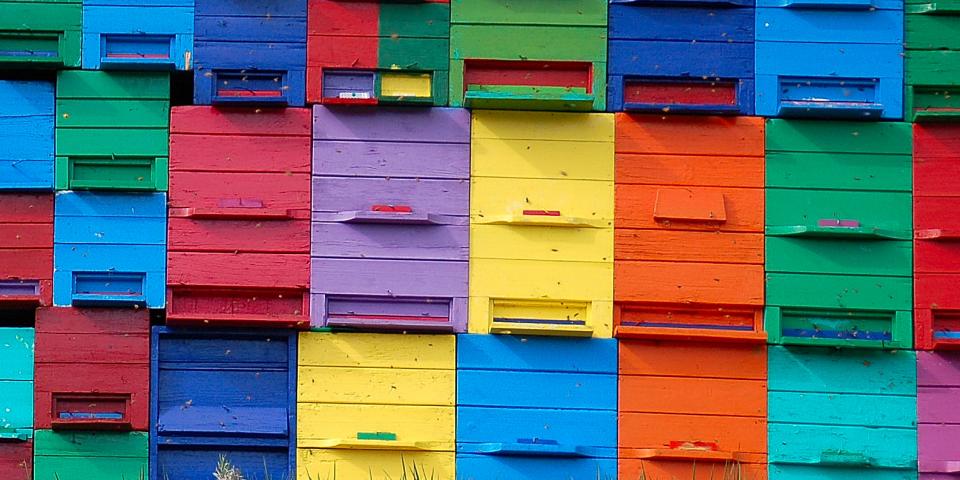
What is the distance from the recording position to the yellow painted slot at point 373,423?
664cm

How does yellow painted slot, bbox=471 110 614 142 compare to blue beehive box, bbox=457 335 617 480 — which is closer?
blue beehive box, bbox=457 335 617 480

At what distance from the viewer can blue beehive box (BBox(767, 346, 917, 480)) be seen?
6.62 m

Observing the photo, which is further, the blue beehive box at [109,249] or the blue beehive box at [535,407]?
the blue beehive box at [109,249]

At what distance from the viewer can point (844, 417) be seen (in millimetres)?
6652

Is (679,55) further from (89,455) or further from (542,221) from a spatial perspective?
(89,455)

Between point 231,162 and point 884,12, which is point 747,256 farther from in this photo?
point 231,162

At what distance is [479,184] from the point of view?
674 centimetres

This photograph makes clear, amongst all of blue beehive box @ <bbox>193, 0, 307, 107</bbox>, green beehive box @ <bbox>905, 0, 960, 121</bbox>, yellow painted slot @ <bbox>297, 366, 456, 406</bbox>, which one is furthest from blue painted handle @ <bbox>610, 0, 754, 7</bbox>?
yellow painted slot @ <bbox>297, 366, 456, 406</bbox>

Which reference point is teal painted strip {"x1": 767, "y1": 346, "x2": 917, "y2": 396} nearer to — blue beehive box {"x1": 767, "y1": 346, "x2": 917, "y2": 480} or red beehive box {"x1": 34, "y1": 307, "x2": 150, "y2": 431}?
blue beehive box {"x1": 767, "y1": 346, "x2": 917, "y2": 480}

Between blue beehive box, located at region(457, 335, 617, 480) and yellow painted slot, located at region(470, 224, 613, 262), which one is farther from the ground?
yellow painted slot, located at region(470, 224, 613, 262)

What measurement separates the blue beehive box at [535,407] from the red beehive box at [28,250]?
2367 millimetres

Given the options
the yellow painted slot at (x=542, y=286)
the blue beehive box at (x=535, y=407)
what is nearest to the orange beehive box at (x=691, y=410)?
the blue beehive box at (x=535, y=407)

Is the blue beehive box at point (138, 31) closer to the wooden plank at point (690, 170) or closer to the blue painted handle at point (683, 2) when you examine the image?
the blue painted handle at point (683, 2)

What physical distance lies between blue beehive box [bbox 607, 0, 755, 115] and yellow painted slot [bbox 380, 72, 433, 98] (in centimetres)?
104
